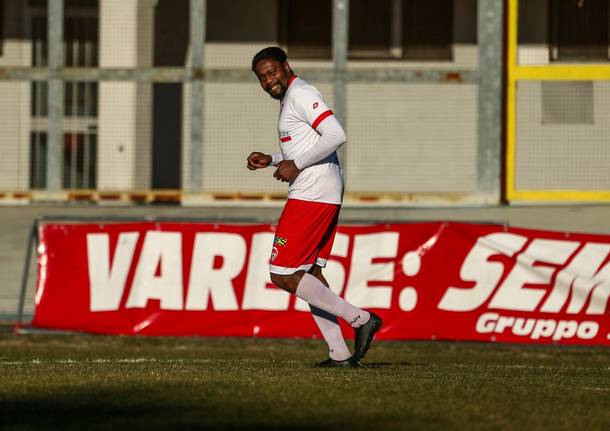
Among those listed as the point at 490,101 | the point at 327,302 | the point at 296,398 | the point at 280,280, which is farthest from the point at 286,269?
the point at 490,101

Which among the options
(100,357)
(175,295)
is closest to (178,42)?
(175,295)

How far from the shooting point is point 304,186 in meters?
8.73

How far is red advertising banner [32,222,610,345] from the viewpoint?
12.8 meters

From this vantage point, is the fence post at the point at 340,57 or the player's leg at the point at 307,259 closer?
the player's leg at the point at 307,259

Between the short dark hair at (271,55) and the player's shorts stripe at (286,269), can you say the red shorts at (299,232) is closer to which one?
the player's shorts stripe at (286,269)

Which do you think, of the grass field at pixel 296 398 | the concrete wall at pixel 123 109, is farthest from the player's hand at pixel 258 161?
the concrete wall at pixel 123 109

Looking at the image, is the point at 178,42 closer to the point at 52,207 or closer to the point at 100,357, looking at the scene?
the point at 52,207

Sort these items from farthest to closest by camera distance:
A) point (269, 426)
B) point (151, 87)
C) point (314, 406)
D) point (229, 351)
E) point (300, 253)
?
point (151, 87), point (229, 351), point (300, 253), point (314, 406), point (269, 426)

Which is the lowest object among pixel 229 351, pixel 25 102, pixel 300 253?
pixel 229 351

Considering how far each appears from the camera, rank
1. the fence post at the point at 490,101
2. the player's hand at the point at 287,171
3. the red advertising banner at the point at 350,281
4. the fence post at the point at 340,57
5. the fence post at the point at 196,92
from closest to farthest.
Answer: the player's hand at the point at 287,171
the red advertising banner at the point at 350,281
the fence post at the point at 490,101
the fence post at the point at 340,57
the fence post at the point at 196,92

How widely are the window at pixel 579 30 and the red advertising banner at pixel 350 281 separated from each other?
9919 mm

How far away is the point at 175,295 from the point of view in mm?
13141

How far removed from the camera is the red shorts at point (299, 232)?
8.75m

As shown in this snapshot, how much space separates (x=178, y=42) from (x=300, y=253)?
51.1 ft
